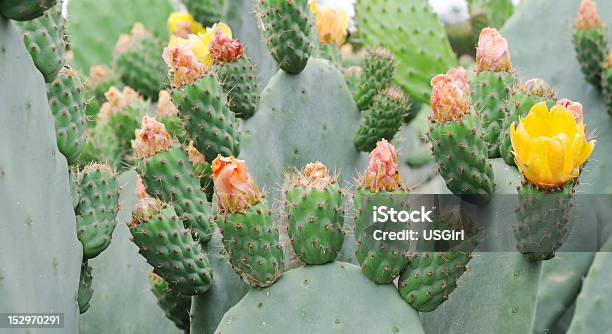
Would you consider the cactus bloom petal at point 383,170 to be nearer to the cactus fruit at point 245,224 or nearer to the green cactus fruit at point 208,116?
the cactus fruit at point 245,224

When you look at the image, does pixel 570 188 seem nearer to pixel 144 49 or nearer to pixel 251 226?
pixel 251 226

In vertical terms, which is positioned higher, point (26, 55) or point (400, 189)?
point (26, 55)

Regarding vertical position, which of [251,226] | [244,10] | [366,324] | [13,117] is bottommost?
[244,10]

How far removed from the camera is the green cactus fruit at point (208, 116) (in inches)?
78.4

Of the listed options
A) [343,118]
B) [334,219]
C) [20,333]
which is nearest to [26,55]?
[20,333]

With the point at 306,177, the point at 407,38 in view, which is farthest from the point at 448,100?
the point at 407,38

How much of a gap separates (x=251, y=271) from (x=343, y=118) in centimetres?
85

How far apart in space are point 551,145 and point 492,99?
1.66 feet

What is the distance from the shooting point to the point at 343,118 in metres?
2.49

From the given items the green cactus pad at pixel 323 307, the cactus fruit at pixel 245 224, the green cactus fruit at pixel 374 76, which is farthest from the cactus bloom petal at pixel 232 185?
the green cactus fruit at pixel 374 76

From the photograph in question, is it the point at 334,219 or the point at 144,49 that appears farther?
the point at 144,49

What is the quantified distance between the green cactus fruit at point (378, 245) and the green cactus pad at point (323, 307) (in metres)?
0.03

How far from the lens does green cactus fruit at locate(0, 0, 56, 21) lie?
1.64 metres

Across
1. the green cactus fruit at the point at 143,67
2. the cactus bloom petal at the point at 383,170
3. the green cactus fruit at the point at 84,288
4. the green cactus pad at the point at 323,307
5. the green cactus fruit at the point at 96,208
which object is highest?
the cactus bloom petal at the point at 383,170
